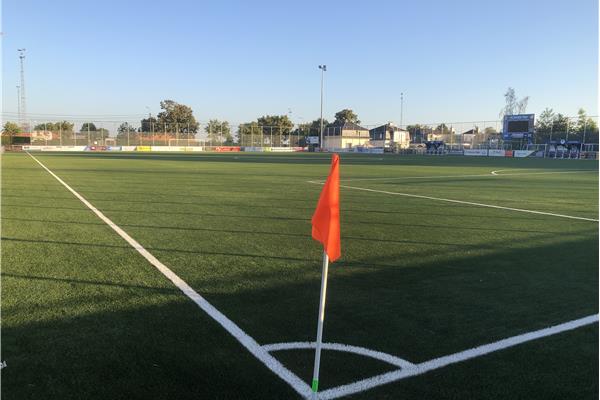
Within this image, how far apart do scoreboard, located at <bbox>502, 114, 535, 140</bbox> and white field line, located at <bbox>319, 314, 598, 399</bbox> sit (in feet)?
210

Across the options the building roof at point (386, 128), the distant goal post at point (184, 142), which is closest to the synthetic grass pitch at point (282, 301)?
the distant goal post at point (184, 142)

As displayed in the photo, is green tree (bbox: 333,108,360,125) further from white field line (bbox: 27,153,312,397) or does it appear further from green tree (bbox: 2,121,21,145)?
white field line (bbox: 27,153,312,397)

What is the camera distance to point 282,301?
4730mm

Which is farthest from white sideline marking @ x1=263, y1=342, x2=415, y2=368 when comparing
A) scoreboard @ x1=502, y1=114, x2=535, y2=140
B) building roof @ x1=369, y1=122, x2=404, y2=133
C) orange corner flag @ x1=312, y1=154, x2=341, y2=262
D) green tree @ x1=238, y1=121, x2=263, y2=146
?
building roof @ x1=369, y1=122, x2=404, y2=133

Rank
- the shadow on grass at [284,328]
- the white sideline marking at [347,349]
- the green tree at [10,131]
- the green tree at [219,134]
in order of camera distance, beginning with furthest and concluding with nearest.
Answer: the green tree at [219,134]
the green tree at [10,131]
the white sideline marking at [347,349]
the shadow on grass at [284,328]

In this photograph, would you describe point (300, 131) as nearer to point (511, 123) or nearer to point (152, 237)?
point (511, 123)

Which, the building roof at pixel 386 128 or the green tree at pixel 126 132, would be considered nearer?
the green tree at pixel 126 132

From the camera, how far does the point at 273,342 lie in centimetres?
374

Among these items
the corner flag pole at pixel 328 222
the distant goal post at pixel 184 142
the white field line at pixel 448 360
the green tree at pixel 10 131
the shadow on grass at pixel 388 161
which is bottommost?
the white field line at pixel 448 360

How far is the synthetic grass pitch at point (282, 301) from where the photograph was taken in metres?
3.18

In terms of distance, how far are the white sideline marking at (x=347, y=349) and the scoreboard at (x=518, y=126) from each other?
65185mm

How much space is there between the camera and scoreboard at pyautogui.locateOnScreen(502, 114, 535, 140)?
6125cm

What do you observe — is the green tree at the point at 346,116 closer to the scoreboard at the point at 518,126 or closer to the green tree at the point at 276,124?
the green tree at the point at 276,124

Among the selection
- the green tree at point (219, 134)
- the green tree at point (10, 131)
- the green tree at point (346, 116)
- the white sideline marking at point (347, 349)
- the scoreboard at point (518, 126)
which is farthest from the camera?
the green tree at point (346, 116)
